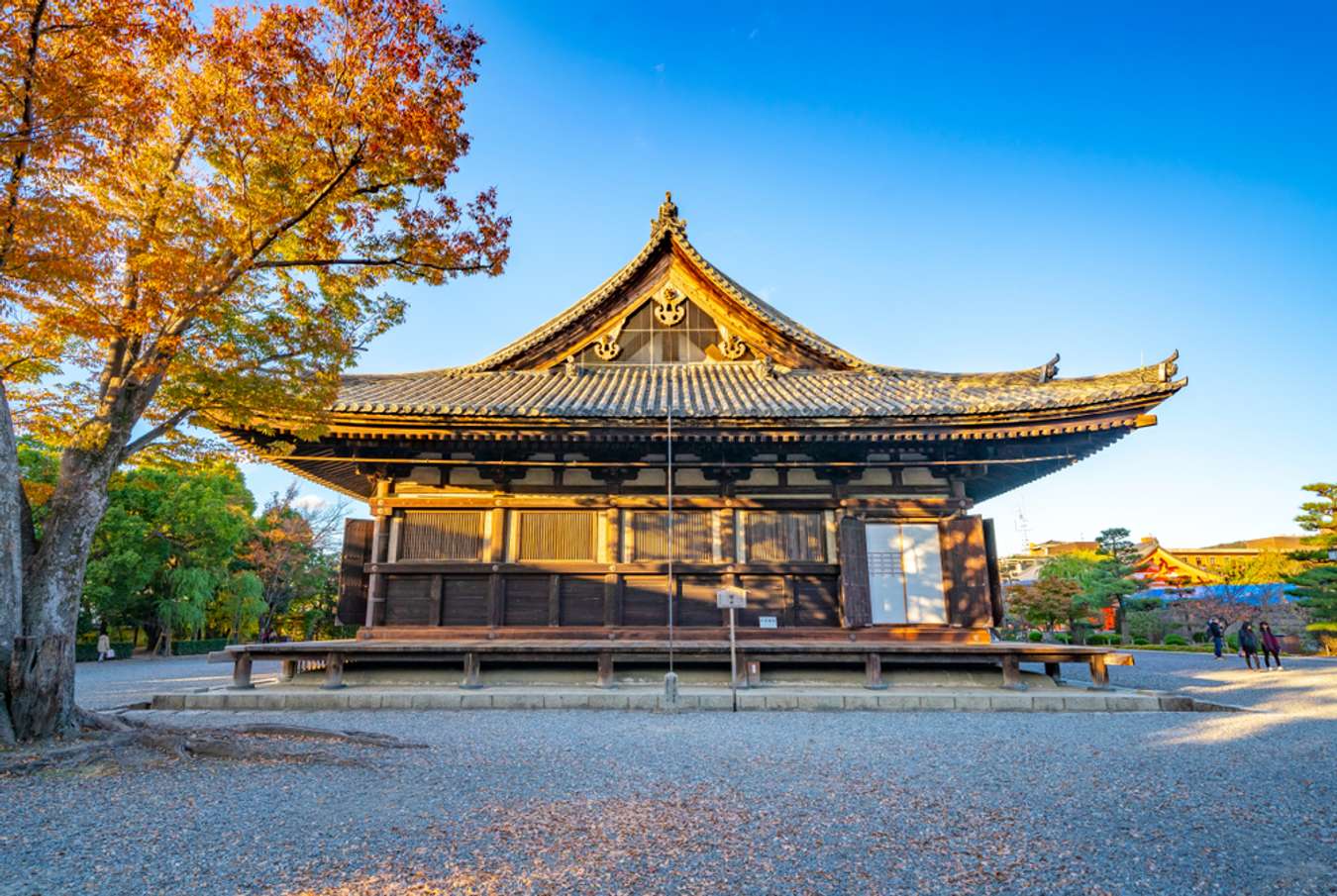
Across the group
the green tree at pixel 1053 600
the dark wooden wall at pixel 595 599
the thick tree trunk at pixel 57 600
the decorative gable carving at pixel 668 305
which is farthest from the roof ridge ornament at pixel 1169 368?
the green tree at pixel 1053 600

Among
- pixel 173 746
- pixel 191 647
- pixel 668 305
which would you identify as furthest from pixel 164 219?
pixel 191 647

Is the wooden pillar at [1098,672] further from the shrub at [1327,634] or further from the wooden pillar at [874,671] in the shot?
the shrub at [1327,634]

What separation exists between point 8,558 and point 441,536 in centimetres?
629

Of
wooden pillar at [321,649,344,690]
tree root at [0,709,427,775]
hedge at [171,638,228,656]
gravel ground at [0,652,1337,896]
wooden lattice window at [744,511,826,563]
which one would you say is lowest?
hedge at [171,638,228,656]

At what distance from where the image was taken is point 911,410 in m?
11.1

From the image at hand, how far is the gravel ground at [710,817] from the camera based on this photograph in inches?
140

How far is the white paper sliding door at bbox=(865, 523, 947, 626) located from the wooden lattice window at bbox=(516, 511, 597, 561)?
5050mm

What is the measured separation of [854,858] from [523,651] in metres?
7.33

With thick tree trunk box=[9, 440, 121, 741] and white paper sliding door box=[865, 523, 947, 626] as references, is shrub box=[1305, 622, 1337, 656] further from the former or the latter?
thick tree trunk box=[9, 440, 121, 741]

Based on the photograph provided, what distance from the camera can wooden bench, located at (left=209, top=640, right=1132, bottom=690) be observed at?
33.6 feet

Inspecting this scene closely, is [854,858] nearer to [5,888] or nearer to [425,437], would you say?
[5,888]

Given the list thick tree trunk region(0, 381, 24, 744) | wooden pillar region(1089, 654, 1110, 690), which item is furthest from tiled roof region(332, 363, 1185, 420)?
thick tree trunk region(0, 381, 24, 744)

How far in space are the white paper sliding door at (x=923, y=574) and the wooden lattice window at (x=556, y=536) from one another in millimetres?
5624

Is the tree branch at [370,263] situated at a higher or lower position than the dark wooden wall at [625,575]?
higher
